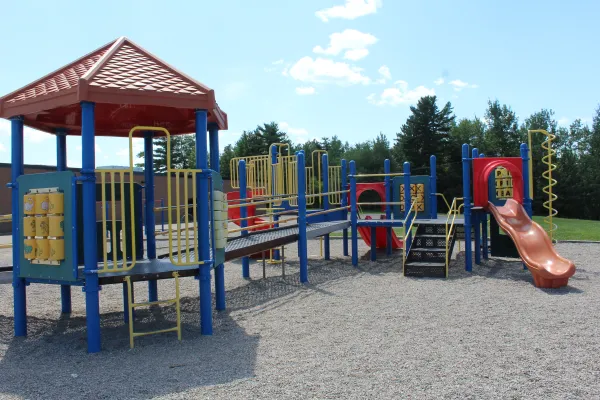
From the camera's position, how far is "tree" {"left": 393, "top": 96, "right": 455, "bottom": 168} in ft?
164

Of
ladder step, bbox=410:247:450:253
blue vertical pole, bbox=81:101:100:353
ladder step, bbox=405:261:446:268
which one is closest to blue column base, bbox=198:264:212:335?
blue vertical pole, bbox=81:101:100:353

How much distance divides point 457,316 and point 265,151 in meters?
49.1

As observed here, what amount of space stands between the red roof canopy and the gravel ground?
8.76 ft

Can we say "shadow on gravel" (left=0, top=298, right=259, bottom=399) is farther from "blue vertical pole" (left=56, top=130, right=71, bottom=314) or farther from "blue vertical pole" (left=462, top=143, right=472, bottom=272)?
"blue vertical pole" (left=462, top=143, right=472, bottom=272)

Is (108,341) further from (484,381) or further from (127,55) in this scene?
(484,381)

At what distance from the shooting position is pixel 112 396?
4.06 metres

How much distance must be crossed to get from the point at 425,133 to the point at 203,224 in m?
46.8

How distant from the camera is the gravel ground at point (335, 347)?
4.14 meters

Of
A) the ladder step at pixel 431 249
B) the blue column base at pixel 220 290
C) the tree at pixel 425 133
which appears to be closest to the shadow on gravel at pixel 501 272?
the ladder step at pixel 431 249

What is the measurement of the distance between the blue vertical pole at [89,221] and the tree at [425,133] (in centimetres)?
4651

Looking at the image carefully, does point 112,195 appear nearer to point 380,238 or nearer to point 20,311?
point 20,311

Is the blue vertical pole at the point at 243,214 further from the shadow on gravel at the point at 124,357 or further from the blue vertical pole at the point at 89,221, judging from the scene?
the blue vertical pole at the point at 89,221

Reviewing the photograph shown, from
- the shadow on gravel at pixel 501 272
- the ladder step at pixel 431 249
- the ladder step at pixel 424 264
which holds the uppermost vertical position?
the ladder step at pixel 431 249

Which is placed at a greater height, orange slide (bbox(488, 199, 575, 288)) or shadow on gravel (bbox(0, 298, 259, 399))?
orange slide (bbox(488, 199, 575, 288))
